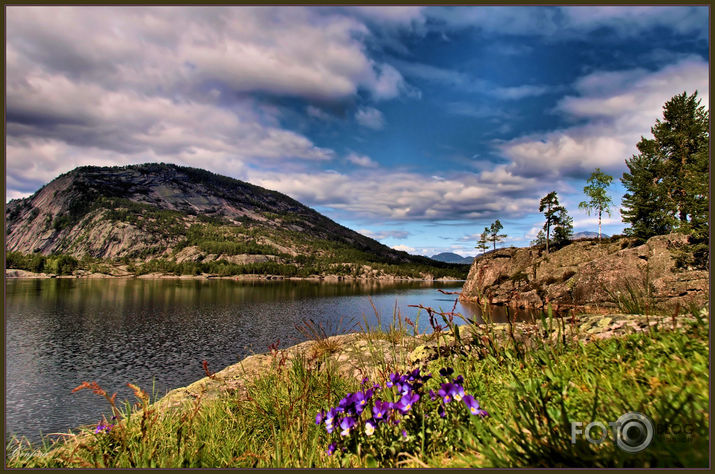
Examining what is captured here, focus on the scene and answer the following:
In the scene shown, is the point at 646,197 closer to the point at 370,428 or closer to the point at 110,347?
the point at 370,428

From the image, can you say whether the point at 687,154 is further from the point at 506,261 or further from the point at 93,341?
the point at 93,341

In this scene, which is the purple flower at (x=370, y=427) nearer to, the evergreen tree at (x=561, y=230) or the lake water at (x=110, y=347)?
the lake water at (x=110, y=347)

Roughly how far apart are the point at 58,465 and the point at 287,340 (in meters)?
38.4

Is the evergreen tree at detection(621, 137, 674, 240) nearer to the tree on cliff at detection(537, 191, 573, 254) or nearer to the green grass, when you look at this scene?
the tree on cliff at detection(537, 191, 573, 254)

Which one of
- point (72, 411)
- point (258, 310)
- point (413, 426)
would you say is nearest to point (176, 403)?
point (413, 426)

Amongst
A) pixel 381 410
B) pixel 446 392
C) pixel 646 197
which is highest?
pixel 646 197

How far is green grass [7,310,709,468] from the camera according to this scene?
8.38 feet

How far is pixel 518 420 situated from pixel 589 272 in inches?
2258

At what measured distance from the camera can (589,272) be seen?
4969 centimetres

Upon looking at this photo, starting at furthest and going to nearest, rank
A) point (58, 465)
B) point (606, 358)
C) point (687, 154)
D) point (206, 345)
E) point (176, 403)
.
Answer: point (687, 154)
point (206, 345)
point (176, 403)
point (58, 465)
point (606, 358)

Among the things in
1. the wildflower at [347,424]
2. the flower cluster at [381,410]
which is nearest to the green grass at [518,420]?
the flower cluster at [381,410]

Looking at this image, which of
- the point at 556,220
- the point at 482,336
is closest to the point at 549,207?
the point at 556,220

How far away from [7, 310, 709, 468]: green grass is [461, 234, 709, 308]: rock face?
704 inches

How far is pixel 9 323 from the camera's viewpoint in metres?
49.5
